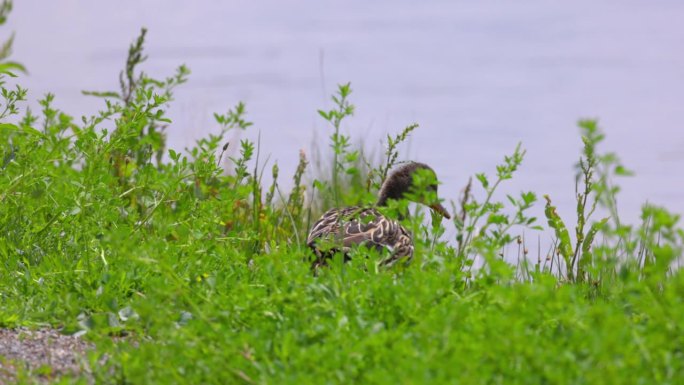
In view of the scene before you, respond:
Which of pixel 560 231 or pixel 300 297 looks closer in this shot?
pixel 300 297

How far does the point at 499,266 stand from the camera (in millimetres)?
4645

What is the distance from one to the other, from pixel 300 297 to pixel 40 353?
1.45 meters

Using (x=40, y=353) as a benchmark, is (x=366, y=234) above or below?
above

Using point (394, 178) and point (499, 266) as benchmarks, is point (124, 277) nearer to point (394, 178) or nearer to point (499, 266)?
point (499, 266)

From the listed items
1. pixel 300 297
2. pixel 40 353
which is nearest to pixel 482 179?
pixel 300 297

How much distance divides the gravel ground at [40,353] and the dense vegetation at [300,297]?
0.07m

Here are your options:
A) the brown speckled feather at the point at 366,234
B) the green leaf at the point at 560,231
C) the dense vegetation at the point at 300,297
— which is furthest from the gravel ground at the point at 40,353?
the green leaf at the point at 560,231

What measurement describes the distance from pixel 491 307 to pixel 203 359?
1308 millimetres

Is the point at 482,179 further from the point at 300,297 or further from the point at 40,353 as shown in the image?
the point at 40,353

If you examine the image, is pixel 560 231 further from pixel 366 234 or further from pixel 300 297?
pixel 300 297

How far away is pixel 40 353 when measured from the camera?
5203 mm

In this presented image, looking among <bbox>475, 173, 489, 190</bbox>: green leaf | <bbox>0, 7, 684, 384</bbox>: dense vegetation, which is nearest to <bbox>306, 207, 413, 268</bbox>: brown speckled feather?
<bbox>0, 7, 684, 384</bbox>: dense vegetation

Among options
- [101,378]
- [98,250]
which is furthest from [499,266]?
[98,250]

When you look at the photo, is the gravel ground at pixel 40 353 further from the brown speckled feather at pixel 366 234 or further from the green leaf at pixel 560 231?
the green leaf at pixel 560 231
